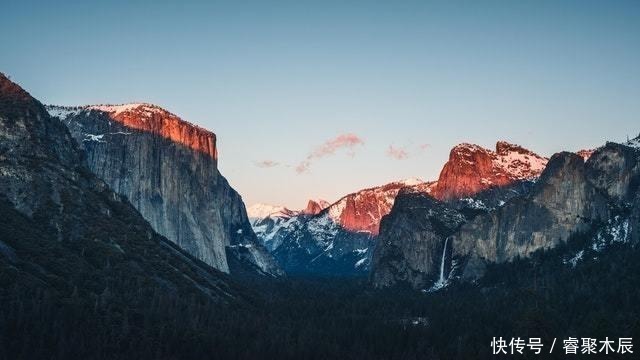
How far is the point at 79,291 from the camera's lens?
188 m

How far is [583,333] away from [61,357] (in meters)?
125

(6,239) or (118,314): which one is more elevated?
(6,239)

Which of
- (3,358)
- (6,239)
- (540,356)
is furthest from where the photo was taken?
(6,239)

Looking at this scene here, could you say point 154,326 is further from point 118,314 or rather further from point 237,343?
point 237,343

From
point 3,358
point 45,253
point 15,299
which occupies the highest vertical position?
point 45,253

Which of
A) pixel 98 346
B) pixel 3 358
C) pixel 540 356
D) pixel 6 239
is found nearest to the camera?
pixel 3 358

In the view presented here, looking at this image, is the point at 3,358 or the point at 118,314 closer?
the point at 3,358

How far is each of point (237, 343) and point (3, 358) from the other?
6588 cm

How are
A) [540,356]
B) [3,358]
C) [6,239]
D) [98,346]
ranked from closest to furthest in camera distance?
[3,358] < [98,346] < [540,356] < [6,239]

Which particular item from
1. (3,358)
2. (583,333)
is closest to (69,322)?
(3,358)

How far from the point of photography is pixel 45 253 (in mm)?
198375

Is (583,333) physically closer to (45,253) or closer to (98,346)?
(98,346)

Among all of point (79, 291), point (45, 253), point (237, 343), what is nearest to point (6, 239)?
point (45, 253)

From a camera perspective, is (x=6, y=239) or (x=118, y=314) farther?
(x=6, y=239)
